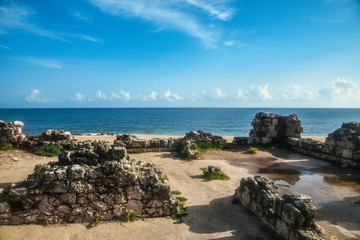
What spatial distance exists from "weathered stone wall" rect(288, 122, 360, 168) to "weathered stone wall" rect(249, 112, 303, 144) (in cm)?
235

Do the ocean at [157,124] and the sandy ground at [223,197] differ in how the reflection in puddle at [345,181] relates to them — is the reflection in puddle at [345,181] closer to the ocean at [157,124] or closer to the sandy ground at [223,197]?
the sandy ground at [223,197]

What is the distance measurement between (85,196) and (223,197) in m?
4.96

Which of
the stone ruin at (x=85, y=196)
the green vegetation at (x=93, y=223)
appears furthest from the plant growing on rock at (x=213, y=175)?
the green vegetation at (x=93, y=223)

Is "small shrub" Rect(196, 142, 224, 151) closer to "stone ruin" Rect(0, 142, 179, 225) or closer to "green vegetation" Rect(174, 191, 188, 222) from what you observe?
"green vegetation" Rect(174, 191, 188, 222)

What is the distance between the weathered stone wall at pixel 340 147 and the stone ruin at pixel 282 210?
8526 millimetres

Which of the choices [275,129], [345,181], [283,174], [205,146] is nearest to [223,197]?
[283,174]

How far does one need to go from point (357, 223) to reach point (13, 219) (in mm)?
10175

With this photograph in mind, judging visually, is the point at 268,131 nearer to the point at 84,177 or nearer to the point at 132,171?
the point at 132,171

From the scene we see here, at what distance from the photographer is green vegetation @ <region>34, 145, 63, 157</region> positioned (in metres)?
13.2

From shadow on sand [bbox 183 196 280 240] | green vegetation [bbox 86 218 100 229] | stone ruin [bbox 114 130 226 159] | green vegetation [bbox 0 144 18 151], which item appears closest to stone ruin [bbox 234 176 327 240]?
shadow on sand [bbox 183 196 280 240]

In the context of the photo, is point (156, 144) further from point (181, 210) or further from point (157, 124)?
point (157, 124)

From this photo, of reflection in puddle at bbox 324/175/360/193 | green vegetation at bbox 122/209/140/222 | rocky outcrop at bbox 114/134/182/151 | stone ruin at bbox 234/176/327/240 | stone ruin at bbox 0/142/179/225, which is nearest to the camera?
stone ruin at bbox 234/176/327/240

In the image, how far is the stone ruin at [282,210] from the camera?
5.05m

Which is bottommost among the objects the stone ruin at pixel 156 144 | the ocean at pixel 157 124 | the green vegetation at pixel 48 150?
the ocean at pixel 157 124
